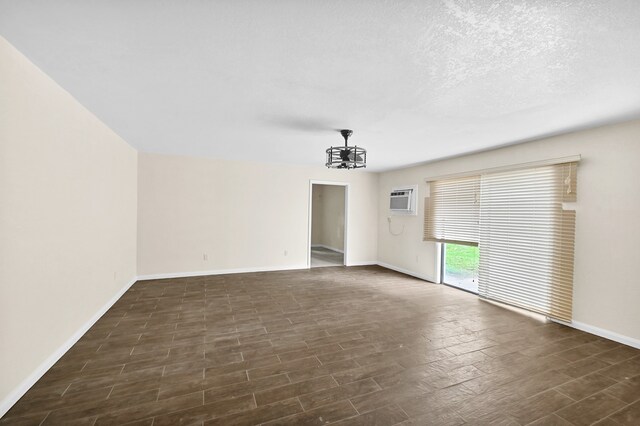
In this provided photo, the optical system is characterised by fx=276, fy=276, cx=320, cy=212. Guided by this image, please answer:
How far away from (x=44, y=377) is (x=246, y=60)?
284 cm

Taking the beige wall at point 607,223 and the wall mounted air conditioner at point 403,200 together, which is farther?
the wall mounted air conditioner at point 403,200

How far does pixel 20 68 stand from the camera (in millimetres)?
1854

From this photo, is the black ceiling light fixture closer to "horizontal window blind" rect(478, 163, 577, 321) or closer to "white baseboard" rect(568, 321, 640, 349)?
"horizontal window blind" rect(478, 163, 577, 321)

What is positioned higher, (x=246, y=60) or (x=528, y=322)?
(x=246, y=60)

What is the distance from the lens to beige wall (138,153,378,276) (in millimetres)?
5129

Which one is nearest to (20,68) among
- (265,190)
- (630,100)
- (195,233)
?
(195,233)

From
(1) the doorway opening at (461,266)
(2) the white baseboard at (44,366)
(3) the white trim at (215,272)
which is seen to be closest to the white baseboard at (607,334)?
(1) the doorway opening at (461,266)

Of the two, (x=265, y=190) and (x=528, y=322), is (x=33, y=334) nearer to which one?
(x=265, y=190)

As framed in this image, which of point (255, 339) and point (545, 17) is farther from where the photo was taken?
point (255, 339)

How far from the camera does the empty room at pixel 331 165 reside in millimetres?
1607

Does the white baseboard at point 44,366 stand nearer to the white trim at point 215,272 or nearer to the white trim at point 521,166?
the white trim at point 215,272

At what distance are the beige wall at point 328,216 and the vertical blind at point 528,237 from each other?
4.69 metres

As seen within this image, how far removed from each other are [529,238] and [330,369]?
Result: 318 cm

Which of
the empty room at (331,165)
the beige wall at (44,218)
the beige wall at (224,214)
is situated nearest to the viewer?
the empty room at (331,165)
